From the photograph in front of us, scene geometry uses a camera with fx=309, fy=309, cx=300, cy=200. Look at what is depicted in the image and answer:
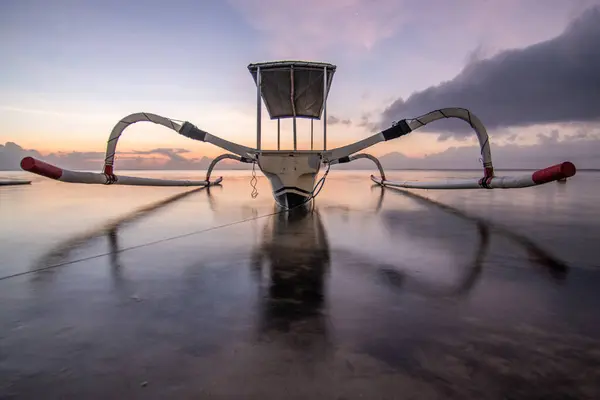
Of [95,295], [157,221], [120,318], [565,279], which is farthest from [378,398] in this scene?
[157,221]

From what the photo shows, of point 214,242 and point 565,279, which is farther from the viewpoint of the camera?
point 214,242

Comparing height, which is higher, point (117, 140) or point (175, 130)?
point (175, 130)

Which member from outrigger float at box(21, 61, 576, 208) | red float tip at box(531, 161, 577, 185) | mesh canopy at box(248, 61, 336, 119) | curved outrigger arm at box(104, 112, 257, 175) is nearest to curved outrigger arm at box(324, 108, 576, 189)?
outrigger float at box(21, 61, 576, 208)

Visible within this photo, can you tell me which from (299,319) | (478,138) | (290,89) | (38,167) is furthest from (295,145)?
(299,319)

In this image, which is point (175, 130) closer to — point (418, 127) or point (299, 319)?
point (418, 127)

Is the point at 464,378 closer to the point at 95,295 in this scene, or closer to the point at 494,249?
the point at 95,295

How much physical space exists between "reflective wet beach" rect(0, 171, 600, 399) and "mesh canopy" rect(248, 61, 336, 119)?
21.3 ft

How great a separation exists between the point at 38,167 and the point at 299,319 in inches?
297

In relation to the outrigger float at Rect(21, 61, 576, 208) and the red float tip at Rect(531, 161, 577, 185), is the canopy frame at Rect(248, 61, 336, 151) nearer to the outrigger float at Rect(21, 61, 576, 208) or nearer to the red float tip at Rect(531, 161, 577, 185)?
the outrigger float at Rect(21, 61, 576, 208)

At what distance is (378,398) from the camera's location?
4.54ft

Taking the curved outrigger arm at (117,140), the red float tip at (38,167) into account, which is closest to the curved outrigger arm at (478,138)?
the curved outrigger arm at (117,140)

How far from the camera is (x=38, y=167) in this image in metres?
6.79

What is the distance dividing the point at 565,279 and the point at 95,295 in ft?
14.4

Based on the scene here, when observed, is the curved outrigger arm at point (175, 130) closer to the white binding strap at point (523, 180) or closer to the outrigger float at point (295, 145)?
the outrigger float at point (295, 145)
